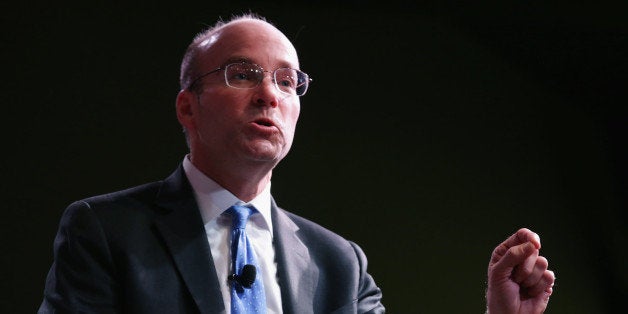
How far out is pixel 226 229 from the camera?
1873 millimetres

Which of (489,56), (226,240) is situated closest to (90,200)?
(226,240)

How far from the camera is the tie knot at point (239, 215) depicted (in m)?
1.86

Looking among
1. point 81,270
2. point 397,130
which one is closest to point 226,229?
point 81,270

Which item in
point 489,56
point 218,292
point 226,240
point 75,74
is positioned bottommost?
point 218,292

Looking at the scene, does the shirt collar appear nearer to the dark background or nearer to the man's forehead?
the man's forehead

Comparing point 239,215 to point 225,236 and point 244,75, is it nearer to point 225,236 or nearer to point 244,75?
point 225,236

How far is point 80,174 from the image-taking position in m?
2.67

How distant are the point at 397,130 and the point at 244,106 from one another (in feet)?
5.19

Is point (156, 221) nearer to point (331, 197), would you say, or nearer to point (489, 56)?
point (331, 197)

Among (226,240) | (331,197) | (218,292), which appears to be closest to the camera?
(218,292)

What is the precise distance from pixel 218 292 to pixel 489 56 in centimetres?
233

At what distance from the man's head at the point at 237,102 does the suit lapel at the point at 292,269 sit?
20 cm

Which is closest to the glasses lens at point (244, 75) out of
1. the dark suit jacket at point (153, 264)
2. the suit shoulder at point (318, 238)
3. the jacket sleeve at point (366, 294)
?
the dark suit jacket at point (153, 264)

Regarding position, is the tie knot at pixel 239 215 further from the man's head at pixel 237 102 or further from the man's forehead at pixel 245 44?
the man's forehead at pixel 245 44
